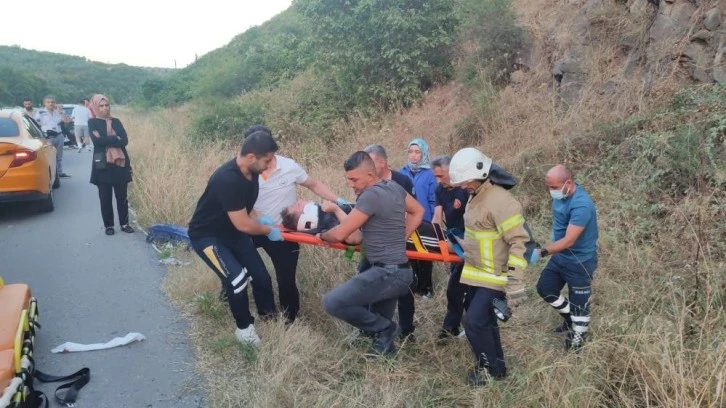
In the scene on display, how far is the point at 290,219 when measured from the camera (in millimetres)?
4578

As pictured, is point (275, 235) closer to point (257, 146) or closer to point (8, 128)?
point (257, 146)

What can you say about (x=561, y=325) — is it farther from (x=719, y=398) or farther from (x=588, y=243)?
(x=719, y=398)

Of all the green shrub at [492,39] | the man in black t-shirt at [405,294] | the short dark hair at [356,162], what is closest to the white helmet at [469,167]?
the short dark hair at [356,162]

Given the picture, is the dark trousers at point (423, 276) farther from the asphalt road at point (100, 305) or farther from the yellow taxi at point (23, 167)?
the yellow taxi at point (23, 167)

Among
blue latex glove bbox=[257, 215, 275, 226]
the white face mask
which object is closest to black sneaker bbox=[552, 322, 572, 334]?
the white face mask

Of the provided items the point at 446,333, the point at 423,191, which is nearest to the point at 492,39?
the point at 423,191

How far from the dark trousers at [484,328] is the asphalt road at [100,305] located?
5.87 feet

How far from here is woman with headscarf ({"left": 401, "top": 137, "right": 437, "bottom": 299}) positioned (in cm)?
521

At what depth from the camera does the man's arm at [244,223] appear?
4.03m

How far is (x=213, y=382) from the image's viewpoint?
3736 millimetres

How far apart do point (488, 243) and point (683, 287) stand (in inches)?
70.1

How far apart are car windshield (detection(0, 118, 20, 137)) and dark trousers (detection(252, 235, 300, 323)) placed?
6165 millimetres

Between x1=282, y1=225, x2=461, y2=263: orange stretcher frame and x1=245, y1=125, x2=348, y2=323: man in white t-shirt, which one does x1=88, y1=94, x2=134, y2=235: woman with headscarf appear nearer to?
x1=245, y1=125, x2=348, y2=323: man in white t-shirt

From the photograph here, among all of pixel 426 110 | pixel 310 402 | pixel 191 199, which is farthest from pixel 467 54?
pixel 310 402
